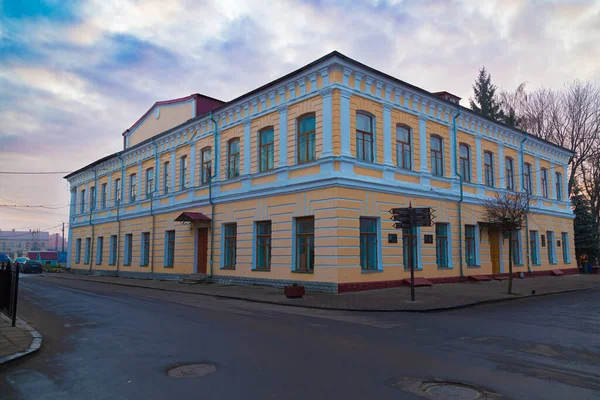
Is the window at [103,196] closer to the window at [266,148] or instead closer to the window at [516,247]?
the window at [266,148]

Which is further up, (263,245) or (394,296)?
(263,245)

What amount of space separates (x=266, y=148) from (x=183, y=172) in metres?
7.95

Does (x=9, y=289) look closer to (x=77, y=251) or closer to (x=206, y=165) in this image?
(x=206, y=165)

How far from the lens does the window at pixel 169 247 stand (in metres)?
27.1

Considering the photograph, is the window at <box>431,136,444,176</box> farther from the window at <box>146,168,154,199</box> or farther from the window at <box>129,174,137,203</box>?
the window at <box>129,174,137,203</box>

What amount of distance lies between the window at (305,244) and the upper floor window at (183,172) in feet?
34.2

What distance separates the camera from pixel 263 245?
20.5m

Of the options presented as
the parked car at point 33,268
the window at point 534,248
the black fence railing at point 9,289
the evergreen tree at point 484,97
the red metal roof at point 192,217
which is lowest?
the parked car at point 33,268

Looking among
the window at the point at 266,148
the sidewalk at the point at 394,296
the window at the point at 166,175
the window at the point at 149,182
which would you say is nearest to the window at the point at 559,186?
the sidewalk at the point at 394,296

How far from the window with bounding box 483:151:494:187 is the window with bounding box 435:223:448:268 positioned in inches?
201

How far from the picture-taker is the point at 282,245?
1906 centimetres

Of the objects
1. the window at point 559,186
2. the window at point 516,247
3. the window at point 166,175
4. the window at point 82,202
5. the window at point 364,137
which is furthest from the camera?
the window at point 82,202

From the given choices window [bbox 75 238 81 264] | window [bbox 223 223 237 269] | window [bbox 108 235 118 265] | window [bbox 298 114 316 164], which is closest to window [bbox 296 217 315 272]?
window [bbox 298 114 316 164]

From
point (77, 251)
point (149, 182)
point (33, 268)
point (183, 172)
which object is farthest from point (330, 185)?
point (33, 268)
